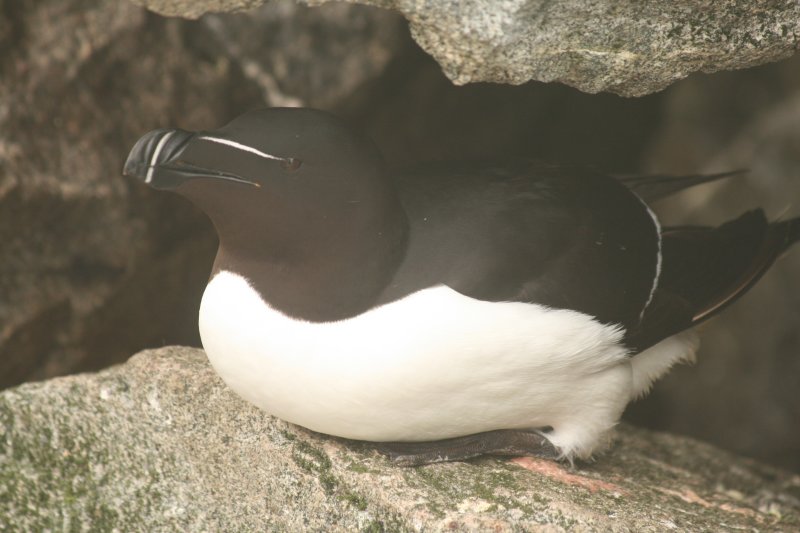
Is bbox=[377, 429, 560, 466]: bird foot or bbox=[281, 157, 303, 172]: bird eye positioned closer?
bbox=[281, 157, 303, 172]: bird eye

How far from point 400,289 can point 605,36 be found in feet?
2.74

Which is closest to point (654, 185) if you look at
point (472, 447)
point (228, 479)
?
point (472, 447)

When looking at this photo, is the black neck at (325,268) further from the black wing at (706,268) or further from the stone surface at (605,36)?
the black wing at (706,268)

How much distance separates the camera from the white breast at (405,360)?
2498mm

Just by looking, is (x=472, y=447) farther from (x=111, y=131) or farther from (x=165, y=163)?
(x=111, y=131)

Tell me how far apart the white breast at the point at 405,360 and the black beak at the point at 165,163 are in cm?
35

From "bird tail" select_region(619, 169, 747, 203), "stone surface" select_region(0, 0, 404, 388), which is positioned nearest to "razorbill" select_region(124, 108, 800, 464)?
"bird tail" select_region(619, 169, 747, 203)

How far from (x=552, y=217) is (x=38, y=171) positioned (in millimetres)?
1772

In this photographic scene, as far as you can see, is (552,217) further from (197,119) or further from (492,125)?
(492,125)

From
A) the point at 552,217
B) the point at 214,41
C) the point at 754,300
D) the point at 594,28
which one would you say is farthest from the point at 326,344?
the point at 754,300

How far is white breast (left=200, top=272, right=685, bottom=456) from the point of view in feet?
8.20

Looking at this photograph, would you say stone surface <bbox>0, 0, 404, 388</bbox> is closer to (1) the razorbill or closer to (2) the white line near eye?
(1) the razorbill

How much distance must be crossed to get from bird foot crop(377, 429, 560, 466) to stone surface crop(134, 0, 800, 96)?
3.40ft

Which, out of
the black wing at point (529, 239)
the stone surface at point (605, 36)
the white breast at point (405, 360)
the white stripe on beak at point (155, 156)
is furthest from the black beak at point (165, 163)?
the stone surface at point (605, 36)
